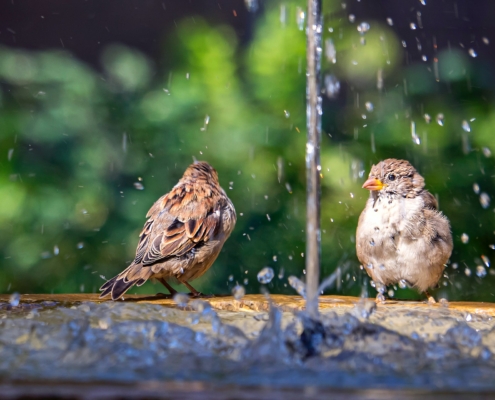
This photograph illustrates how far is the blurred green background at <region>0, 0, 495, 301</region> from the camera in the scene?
4715mm

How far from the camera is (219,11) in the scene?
6.80 metres

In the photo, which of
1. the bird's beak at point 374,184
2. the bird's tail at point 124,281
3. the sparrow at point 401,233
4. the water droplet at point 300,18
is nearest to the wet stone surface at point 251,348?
the bird's tail at point 124,281

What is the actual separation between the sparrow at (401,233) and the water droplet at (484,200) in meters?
0.59

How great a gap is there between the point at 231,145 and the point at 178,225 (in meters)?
0.83

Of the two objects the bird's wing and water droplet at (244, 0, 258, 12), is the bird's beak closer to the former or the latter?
the bird's wing

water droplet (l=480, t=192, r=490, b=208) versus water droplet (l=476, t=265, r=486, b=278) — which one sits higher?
water droplet (l=480, t=192, r=490, b=208)

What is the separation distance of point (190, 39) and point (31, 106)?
1.17m

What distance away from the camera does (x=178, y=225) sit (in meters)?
4.26

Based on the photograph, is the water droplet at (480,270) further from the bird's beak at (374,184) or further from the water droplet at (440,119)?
the bird's beak at (374,184)

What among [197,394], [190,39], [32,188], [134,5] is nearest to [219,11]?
[134,5]

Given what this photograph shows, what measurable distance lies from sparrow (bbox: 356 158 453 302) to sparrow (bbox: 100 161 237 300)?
2.75ft

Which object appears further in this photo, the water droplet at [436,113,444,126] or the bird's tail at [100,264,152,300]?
the water droplet at [436,113,444,126]

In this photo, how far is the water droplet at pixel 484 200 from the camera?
4.74 m

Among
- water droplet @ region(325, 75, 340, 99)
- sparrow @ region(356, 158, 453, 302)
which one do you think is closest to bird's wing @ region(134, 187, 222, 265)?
sparrow @ region(356, 158, 453, 302)
